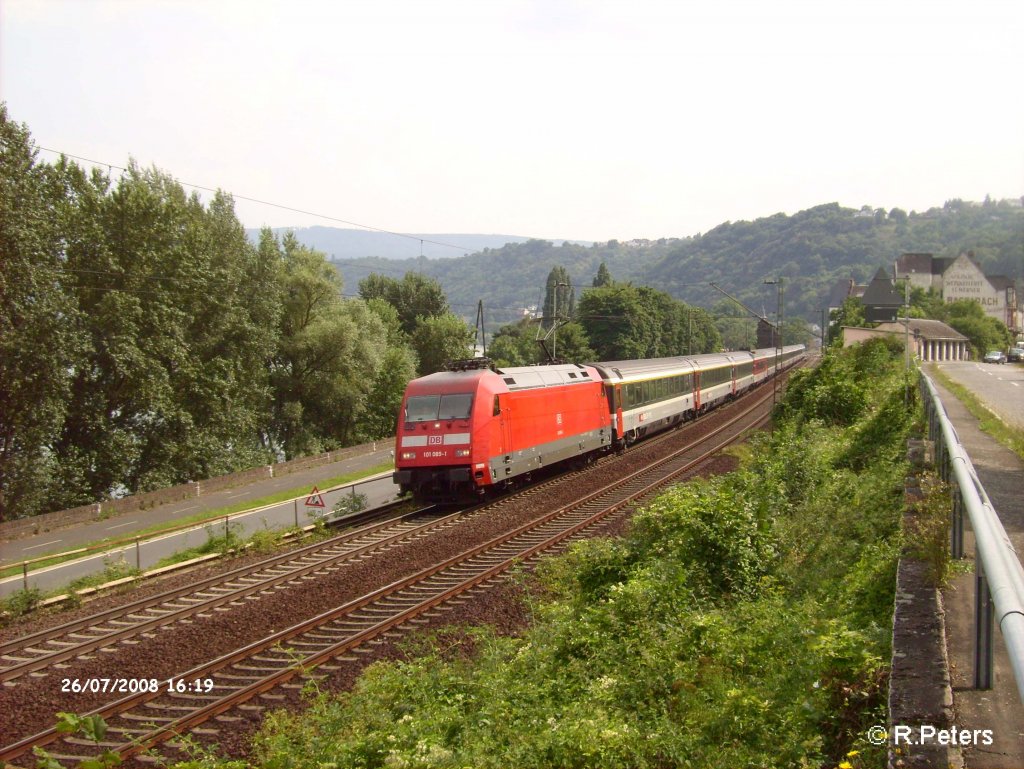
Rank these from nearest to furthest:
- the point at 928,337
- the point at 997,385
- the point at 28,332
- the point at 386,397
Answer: the point at 997,385 → the point at 28,332 → the point at 928,337 → the point at 386,397

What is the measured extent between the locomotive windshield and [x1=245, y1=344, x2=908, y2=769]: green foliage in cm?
691

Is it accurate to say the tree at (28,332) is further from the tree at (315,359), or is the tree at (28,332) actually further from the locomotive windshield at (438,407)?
the tree at (315,359)

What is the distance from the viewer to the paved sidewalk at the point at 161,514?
2544cm

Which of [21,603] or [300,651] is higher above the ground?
[300,651]

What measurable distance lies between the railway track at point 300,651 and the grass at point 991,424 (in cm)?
750

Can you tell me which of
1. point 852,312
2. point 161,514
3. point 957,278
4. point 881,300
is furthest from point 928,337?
point 161,514

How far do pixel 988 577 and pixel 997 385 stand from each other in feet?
80.2

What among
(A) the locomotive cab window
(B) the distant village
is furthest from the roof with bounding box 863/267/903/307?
(A) the locomotive cab window

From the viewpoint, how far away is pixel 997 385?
969 inches

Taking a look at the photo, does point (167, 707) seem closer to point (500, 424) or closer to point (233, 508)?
point (500, 424)

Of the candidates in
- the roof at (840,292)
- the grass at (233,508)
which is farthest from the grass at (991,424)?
the grass at (233,508)

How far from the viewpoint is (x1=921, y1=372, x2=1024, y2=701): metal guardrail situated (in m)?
3.00

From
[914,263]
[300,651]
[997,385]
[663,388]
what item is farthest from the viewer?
[663,388]

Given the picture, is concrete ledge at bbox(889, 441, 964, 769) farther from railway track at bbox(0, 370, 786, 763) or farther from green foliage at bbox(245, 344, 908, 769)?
Answer: railway track at bbox(0, 370, 786, 763)
